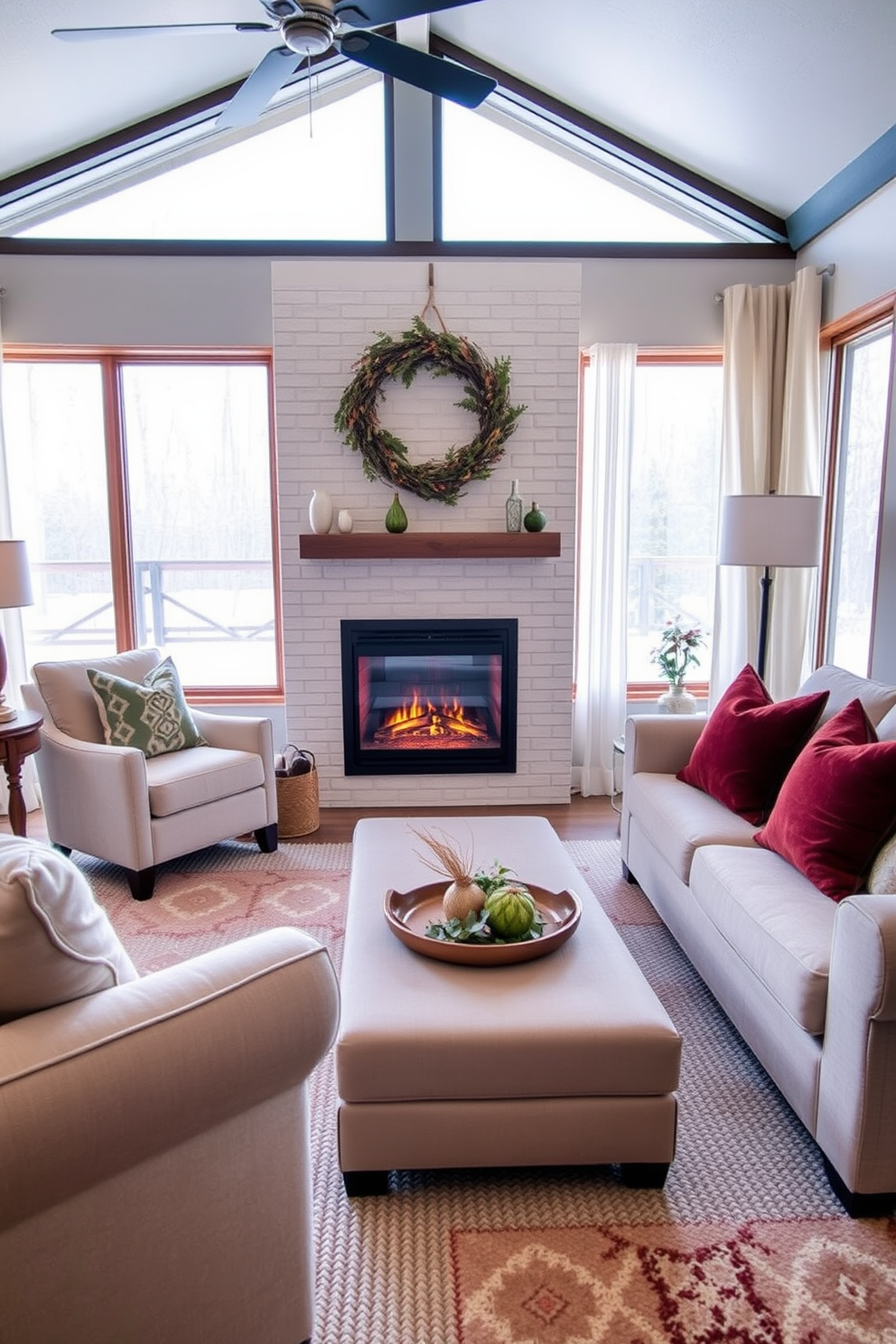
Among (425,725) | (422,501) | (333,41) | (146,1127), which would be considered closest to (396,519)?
(422,501)

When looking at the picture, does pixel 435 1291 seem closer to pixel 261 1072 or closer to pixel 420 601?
pixel 261 1072

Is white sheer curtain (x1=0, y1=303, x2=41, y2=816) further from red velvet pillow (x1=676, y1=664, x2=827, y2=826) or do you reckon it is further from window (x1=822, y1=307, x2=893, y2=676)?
window (x1=822, y1=307, x2=893, y2=676)

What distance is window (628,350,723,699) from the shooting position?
4762 mm

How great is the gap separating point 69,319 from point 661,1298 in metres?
4.58

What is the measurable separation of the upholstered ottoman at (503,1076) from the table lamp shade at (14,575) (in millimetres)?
2368

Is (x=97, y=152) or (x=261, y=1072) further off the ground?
(x=97, y=152)

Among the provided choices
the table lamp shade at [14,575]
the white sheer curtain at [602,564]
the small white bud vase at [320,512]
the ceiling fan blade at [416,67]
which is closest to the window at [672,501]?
the white sheer curtain at [602,564]

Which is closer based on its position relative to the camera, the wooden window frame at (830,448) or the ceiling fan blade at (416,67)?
the ceiling fan blade at (416,67)

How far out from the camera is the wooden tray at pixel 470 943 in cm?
200

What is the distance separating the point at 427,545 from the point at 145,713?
1.44 meters

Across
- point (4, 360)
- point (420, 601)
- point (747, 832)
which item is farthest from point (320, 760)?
point (4, 360)

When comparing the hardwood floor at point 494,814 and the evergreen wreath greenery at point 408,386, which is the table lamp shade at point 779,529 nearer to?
the evergreen wreath greenery at point 408,386

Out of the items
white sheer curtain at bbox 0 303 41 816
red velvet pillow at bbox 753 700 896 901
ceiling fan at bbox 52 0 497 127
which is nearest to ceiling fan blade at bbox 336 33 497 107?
ceiling fan at bbox 52 0 497 127

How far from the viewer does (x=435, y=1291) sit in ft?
5.43
